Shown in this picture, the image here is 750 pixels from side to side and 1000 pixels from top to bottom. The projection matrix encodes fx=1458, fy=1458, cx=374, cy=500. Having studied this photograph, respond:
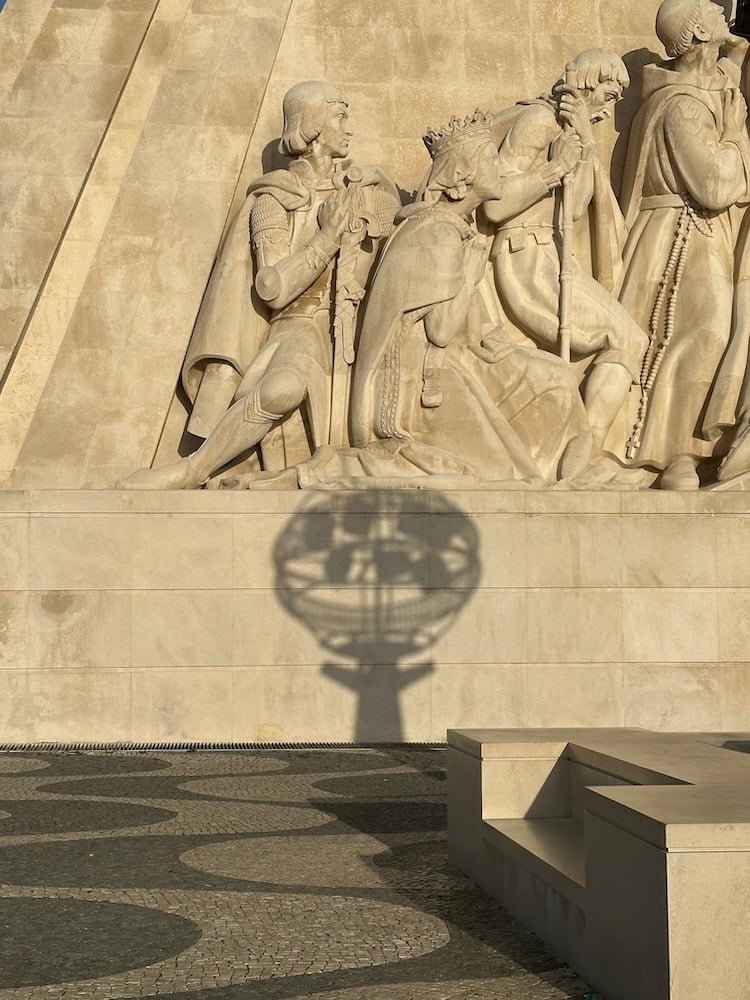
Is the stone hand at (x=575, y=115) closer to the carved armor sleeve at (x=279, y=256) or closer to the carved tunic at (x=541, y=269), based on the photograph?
the carved tunic at (x=541, y=269)

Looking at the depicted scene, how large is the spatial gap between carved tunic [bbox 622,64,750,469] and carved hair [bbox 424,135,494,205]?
1.43 m

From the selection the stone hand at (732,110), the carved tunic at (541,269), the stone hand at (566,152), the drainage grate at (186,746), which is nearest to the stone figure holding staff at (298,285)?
the carved tunic at (541,269)

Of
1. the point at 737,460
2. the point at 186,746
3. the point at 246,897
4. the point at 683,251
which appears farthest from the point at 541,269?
the point at 246,897

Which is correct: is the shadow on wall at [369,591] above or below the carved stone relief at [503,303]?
below

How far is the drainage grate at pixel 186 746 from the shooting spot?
826 centimetres

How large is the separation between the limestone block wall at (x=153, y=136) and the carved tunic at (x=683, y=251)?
2.39ft

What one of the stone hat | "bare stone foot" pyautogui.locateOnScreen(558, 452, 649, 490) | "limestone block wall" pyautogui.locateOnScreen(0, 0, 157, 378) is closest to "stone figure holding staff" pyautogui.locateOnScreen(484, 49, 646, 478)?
"bare stone foot" pyautogui.locateOnScreen(558, 452, 649, 490)

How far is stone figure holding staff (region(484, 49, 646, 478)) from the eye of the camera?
32.1 ft

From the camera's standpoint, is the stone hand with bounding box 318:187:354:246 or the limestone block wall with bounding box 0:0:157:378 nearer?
the stone hand with bounding box 318:187:354:246

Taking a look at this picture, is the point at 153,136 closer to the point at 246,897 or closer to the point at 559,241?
the point at 559,241

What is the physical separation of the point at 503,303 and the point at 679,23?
2349mm

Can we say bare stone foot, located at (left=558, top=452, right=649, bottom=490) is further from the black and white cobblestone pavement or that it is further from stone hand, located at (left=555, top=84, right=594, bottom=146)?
the black and white cobblestone pavement

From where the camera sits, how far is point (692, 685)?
29.2 ft

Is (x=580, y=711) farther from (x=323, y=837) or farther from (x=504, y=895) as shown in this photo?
(x=504, y=895)
